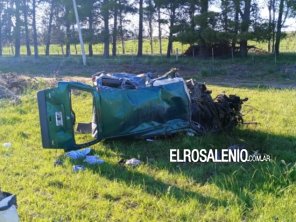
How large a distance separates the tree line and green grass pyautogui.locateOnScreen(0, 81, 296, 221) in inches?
633

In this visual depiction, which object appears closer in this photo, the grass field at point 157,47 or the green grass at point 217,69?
the green grass at point 217,69

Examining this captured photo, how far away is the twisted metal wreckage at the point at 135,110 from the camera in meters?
4.80

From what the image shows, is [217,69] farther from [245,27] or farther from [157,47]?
[157,47]

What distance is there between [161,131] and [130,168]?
1265 mm

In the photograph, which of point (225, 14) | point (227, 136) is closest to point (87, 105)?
point (227, 136)

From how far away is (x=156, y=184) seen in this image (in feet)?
12.3

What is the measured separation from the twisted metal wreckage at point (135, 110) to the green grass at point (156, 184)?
7.8 inches

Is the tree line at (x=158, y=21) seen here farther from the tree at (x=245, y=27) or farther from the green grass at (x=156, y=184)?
the green grass at (x=156, y=184)

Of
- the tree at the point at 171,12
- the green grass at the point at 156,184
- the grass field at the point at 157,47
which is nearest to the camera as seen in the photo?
the green grass at the point at 156,184

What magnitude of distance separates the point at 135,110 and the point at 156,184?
171 cm

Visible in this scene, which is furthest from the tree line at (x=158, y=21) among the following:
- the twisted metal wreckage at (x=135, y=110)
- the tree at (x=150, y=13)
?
the twisted metal wreckage at (x=135, y=110)

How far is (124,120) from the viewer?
17.2ft

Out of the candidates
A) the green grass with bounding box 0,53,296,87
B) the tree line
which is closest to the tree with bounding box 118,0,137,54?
the tree line

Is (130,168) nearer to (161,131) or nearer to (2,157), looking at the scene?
(161,131)
